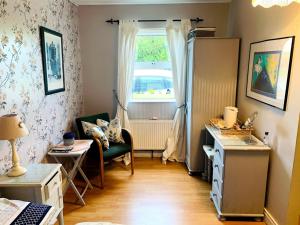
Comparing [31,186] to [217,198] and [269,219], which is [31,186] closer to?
[217,198]

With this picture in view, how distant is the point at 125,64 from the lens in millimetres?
3740

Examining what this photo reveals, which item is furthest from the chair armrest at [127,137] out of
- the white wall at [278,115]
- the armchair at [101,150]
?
the white wall at [278,115]

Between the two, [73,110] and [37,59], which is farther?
[73,110]

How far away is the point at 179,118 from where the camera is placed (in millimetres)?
3852

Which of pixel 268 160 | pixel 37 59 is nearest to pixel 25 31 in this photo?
pixel 37 59

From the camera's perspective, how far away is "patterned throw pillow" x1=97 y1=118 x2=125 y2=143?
11.4 ft

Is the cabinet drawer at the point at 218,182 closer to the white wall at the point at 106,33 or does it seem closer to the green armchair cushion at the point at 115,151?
the green armchair cushion at the point at 115,151

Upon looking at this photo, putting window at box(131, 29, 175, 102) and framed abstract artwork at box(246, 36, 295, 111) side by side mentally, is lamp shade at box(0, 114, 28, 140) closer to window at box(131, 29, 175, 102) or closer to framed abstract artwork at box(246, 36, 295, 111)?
framed abstract artwork at box(246, 36, 295, 111)

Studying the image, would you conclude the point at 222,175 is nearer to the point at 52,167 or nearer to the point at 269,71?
the point at 269,71

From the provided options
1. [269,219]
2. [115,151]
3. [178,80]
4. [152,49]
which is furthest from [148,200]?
[152,49]

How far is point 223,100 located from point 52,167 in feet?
7.33

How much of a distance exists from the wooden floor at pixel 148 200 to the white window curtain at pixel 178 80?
0.35m

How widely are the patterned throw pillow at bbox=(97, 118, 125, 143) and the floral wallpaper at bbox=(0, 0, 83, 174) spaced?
1.49 feet

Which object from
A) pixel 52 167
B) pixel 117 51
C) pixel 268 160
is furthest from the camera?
pixel 117 51
